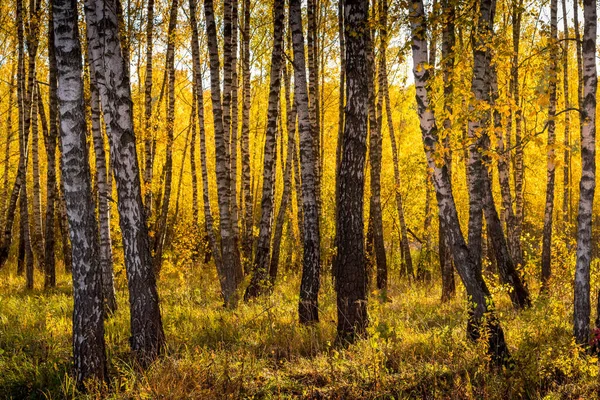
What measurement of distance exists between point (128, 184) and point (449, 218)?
3.43 metres

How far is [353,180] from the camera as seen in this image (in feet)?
19.2

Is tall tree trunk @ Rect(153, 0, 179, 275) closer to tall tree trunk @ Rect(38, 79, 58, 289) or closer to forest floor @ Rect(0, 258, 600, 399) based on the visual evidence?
tall tree trunk @ Rect(38, 79, 58, 289)

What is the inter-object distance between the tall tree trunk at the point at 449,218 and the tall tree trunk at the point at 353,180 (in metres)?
0.74

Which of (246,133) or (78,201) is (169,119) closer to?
(246,133)

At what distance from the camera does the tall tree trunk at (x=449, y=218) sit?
5078mm

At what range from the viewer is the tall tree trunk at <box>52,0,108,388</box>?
4328mm

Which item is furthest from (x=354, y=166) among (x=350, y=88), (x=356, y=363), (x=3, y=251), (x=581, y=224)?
(x=3, y=251)

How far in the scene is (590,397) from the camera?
4625 millimetres

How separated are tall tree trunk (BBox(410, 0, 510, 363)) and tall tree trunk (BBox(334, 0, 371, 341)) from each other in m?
0.74

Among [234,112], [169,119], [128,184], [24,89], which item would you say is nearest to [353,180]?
[128,184]

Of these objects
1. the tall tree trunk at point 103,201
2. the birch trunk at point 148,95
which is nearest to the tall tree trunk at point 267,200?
the tall tree trunk at point 103,201

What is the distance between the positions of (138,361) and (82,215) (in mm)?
1860

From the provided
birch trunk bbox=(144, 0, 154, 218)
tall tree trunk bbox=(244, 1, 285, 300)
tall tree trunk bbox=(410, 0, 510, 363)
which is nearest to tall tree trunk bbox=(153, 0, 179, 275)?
birch trunk bbox=(144, 0, 154, 218)

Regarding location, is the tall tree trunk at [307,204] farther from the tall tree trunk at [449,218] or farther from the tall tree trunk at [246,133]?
the tall tree trunk at [246,133]
